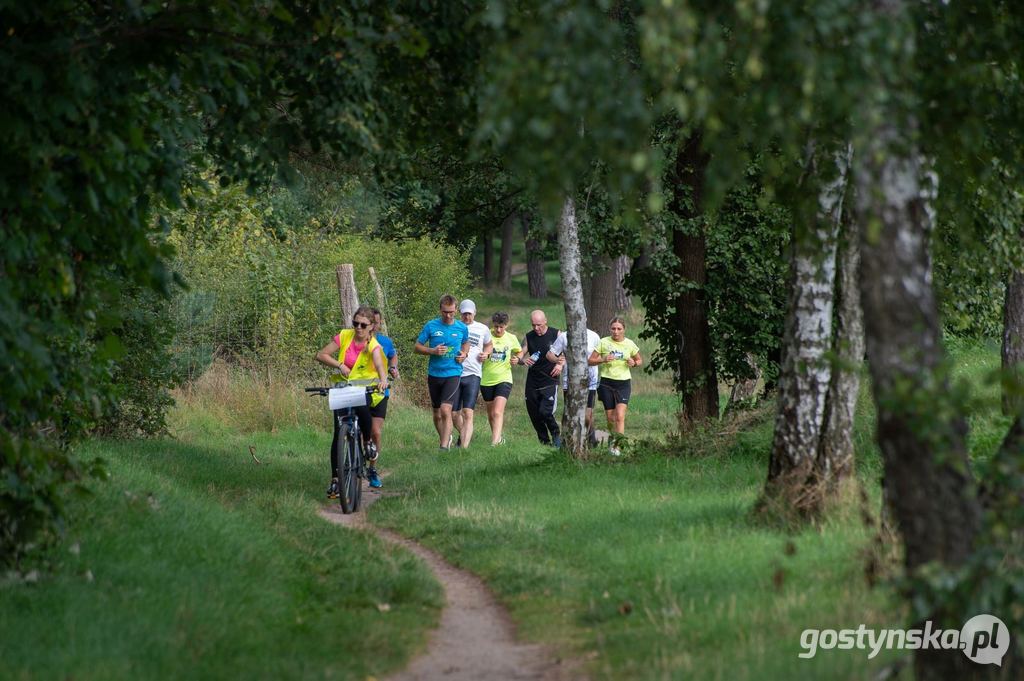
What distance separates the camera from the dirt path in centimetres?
704

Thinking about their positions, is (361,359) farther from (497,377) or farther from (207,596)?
(207,596)

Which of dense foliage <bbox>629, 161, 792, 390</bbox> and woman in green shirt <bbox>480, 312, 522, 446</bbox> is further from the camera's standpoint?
woman in green shirt <bbox>480, 312, 522, 446</bbox>

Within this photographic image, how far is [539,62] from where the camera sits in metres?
5.02

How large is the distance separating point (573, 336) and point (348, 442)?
10.9 ft

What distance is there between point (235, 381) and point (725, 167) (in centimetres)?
1609

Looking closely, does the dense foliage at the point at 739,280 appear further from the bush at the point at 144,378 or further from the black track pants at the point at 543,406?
the bush at the point at 144,378

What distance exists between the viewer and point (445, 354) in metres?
17.5

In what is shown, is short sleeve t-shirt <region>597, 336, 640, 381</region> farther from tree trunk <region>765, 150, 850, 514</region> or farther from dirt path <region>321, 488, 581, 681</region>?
dirt path <region>321, 488, 581, 681</region>

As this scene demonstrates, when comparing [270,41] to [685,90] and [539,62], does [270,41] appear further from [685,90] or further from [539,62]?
[685,90]

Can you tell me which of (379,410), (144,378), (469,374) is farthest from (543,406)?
(144,378)

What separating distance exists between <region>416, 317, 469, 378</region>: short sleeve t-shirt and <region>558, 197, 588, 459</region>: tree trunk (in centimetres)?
248

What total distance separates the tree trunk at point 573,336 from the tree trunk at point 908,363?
9.54 m

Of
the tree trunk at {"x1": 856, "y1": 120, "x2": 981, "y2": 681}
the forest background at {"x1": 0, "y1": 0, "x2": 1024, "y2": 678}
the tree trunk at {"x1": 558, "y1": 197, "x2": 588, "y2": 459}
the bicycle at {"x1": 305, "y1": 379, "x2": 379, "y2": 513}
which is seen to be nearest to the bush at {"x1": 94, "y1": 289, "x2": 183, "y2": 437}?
the forest background at {"x1": 0, "y1": 0, "x2": 1024, "y2": 678}

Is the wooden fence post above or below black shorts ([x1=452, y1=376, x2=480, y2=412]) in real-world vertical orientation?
above
